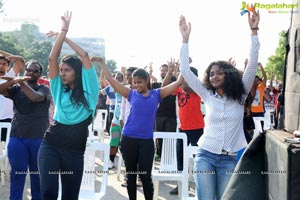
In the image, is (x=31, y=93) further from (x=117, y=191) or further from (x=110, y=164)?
(x=110, y=164)

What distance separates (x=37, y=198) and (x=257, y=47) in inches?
118

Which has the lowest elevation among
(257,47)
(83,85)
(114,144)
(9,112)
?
(114,144)

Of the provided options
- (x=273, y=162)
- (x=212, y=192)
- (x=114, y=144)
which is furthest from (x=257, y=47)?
(x=114, y=144)

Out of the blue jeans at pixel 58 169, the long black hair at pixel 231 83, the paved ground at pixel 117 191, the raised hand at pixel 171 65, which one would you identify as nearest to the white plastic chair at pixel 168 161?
the paved ground at pixel 117 191

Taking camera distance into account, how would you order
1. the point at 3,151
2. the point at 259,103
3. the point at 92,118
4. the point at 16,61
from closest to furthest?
the point at 92,118 → the point at 16,61 → the point at 3,151 → the point at 259,103

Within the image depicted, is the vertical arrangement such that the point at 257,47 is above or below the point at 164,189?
above

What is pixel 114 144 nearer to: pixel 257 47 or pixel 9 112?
pixel 9 112

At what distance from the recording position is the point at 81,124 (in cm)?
345

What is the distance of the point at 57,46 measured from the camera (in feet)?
11.2

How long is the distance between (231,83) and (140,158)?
5.51 ft

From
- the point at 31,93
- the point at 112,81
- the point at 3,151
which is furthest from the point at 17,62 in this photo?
the point at 112,81

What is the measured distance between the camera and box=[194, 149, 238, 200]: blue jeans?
306 cm

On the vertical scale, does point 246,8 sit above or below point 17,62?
above

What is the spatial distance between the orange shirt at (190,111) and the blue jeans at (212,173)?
106 inches
